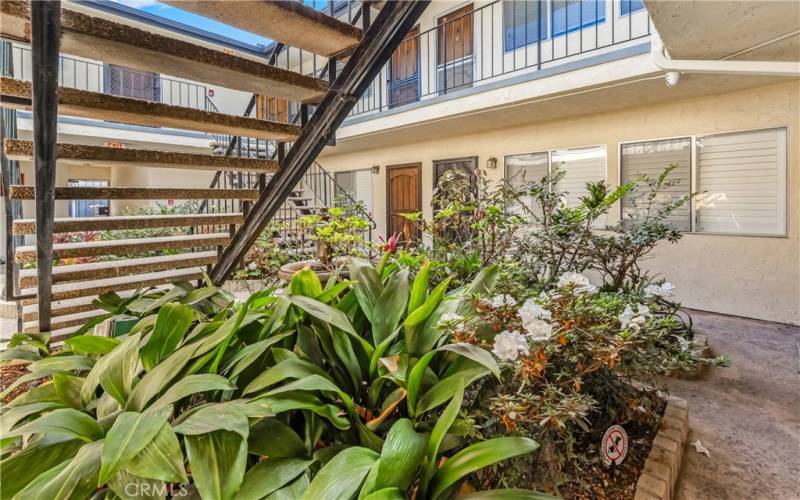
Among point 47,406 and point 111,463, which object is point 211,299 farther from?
point 111,463

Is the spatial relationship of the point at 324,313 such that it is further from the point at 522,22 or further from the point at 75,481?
the point at 522,22

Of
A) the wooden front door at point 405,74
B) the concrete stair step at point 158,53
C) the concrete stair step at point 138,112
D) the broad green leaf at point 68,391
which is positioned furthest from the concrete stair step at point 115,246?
the wooden front door at point 405,74

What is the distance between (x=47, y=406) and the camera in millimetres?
1228

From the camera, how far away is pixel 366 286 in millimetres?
1628

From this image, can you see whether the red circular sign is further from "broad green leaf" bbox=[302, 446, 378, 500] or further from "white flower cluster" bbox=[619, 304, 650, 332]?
"broad green leaf" bbox=[302, 446, 378, 500]

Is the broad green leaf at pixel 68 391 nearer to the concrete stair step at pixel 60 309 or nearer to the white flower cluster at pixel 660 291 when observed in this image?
the concrete stair step at pixel 60 309

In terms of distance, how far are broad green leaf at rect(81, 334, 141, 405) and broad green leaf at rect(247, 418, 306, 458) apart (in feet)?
1.39

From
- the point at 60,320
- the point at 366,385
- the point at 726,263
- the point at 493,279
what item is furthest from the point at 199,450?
the point at 726,263

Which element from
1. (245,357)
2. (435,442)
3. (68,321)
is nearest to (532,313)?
(435,442)

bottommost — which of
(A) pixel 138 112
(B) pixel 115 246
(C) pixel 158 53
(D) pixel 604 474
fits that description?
(D) pixel 604 474

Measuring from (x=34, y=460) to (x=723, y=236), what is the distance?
571 cm

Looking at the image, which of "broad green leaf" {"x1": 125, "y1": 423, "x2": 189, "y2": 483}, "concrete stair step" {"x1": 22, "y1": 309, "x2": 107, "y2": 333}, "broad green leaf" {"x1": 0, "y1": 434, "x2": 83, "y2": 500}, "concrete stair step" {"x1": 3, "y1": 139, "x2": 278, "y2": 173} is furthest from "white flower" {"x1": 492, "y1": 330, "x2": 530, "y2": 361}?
"concrete stair step" {"x1": 22, "y1": 309, "x2": 107, "y2": 333}

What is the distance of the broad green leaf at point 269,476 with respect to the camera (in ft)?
3.09

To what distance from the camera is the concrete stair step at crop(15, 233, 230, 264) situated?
2436 millimetres
